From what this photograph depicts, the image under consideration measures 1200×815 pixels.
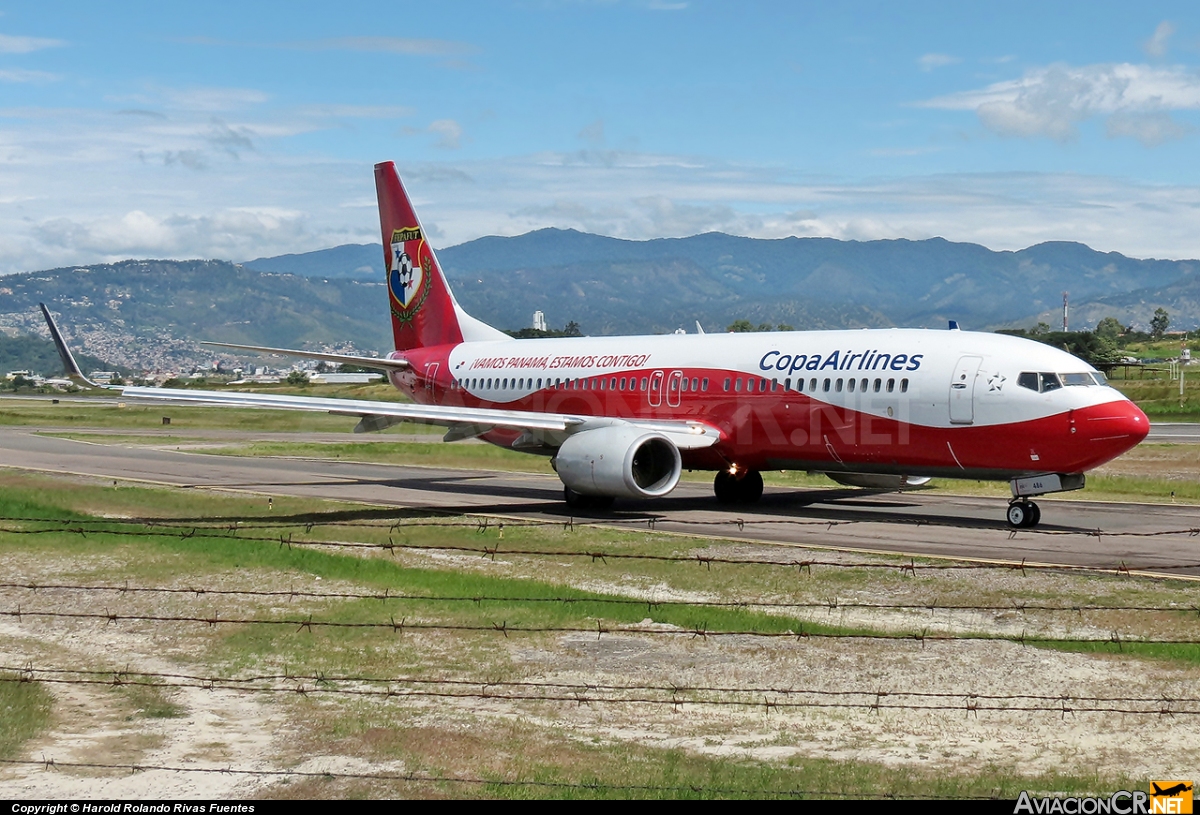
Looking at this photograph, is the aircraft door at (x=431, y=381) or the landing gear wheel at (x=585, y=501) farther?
the aircraft door at (x=431, y=381)

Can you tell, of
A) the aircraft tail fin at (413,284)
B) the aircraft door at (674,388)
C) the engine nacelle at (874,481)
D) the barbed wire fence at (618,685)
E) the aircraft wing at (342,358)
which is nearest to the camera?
the barbed wire fence at (618,685)

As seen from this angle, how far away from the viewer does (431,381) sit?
130 ft

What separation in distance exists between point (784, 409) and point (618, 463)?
151 inches

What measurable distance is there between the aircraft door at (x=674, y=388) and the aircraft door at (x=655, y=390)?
0.98 ft

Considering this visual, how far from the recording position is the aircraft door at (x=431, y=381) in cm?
3959

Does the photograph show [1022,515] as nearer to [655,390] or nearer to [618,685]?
[655,390]

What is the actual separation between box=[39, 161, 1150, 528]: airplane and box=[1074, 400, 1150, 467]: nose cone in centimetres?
3

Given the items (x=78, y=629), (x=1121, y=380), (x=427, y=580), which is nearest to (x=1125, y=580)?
(x=427, y=580)

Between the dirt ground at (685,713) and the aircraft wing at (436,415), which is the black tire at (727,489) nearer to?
the aircraft wing at (436,415)

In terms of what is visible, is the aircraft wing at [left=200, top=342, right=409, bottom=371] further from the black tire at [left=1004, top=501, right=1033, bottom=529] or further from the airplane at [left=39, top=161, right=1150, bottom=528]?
the black tire at [left=1004, top=501, right=1033, bottom=529]

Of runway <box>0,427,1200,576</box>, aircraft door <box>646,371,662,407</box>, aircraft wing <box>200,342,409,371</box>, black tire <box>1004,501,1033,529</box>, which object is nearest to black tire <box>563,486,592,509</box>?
runway <box>0,427,1200,576</box>

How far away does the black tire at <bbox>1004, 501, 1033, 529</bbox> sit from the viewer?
83.8ft

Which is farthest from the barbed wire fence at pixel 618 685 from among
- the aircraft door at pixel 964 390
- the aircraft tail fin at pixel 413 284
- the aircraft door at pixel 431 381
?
the aircraft tail fin at pixel 413 284

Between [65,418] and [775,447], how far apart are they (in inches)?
2499
